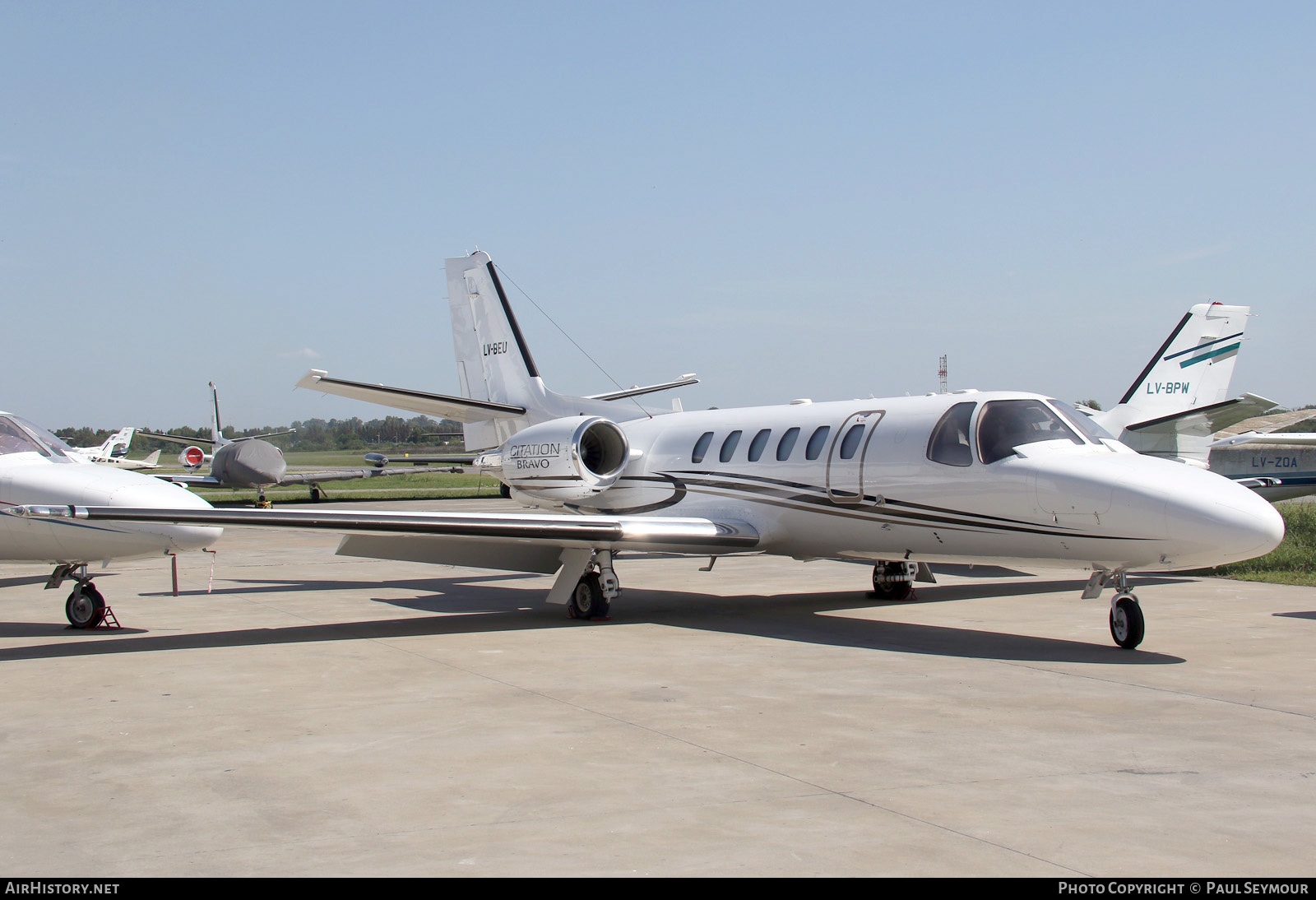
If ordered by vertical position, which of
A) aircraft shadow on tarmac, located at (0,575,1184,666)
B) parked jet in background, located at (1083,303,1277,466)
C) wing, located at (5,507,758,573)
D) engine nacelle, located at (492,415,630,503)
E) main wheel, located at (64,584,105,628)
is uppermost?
parked jet in background, located at (1083,303,1277,466)

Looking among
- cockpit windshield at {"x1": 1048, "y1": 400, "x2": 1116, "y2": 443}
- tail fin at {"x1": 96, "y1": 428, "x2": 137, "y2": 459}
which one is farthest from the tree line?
cockpit windshield at {"x1": 1048, "y1": 400, "x2": 1116, "y2": 443}

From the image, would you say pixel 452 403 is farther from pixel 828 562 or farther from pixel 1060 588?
pixel 1060 588

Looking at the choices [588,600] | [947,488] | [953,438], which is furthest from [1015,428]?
[588,600]

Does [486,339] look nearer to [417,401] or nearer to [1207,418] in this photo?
[417,401]

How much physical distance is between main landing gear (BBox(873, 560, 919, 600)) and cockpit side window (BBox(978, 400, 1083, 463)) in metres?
3.14

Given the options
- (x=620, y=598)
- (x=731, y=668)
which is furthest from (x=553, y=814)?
(x=620, y=598)

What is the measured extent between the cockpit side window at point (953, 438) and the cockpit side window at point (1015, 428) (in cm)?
14

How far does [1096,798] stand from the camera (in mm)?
4734

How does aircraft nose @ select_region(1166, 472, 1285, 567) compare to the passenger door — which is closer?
aircraft nose @ select_region(1166, 472, 1285, 567)

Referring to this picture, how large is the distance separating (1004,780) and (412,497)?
38.6m

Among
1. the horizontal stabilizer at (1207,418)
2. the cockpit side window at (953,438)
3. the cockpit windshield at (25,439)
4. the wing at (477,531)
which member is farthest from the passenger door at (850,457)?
the horizontal stabilizer at (1207,418)

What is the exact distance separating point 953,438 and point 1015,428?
1.89 feet

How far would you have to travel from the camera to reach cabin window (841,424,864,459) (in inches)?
428

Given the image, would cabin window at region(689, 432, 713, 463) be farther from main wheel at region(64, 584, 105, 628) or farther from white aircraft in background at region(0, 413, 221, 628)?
main wheel at region(64, 584, 105, 628)
